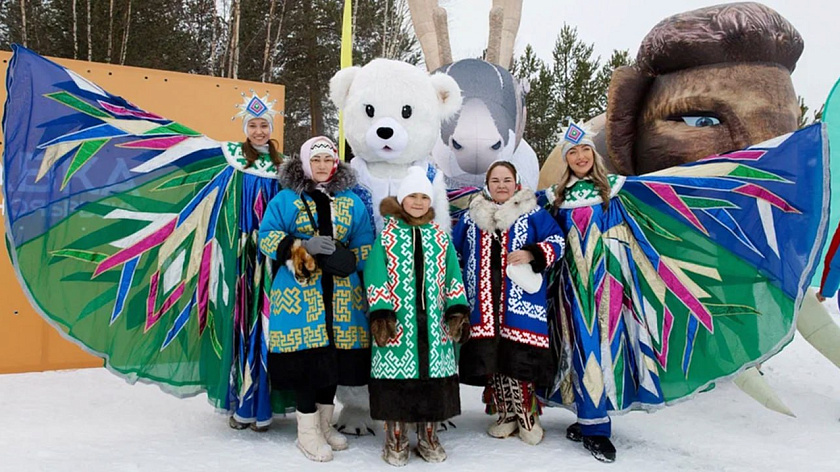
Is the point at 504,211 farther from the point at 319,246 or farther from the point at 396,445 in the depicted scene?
the point at 396,445

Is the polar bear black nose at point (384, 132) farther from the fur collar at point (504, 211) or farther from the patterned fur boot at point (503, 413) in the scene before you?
the patterned fur boot at point (503, 413)

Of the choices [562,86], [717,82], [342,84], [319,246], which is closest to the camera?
[319,246]

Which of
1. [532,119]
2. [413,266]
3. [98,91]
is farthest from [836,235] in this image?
[532,119]

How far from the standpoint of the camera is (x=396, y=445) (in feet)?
8.20

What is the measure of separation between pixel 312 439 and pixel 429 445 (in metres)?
0.49

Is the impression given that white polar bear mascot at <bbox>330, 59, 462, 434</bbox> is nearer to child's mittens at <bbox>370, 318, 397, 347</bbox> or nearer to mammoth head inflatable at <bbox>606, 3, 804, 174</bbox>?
child's mittens at <bbox>370, 318, 397, 347</bbox>

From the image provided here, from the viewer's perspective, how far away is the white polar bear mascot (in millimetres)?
2926

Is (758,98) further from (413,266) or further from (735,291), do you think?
(413,266)

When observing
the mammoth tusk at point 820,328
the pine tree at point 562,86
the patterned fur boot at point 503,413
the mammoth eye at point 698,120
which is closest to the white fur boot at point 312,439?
the patterned fur boot at point 503,413

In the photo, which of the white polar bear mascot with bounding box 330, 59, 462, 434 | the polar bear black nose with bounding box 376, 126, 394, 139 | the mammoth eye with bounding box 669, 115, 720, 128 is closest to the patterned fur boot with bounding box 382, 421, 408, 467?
the white polar bear mascot with bounding box 330, 59, 462, 434

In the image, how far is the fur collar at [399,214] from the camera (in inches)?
101

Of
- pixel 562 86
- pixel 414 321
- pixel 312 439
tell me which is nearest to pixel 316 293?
pixel 414 321

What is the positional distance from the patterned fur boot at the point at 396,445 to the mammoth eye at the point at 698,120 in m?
2.61

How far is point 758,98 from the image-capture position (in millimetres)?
3617
